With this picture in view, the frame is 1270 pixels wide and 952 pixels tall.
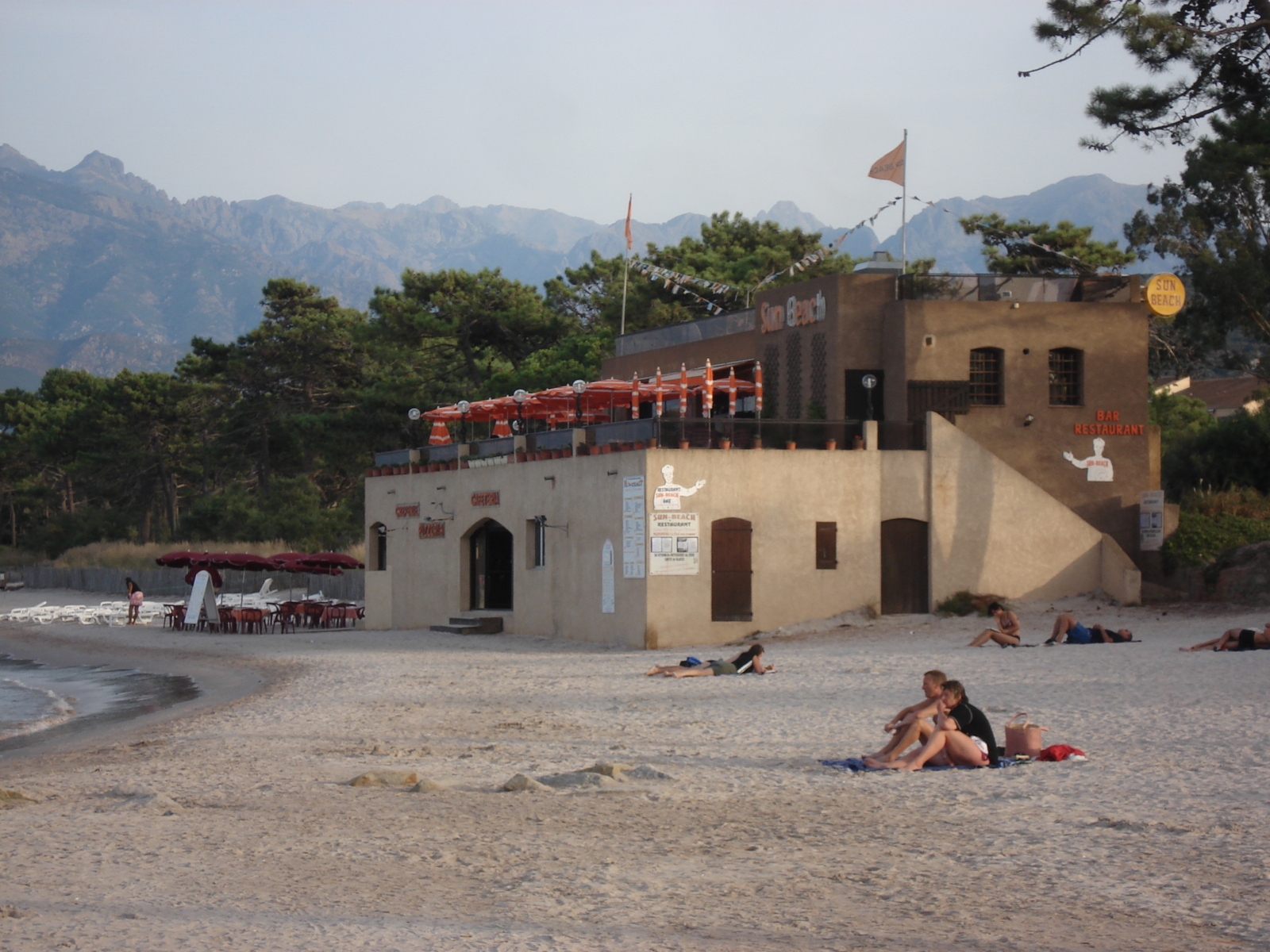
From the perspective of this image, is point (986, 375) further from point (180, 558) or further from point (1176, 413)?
point (180, 558)

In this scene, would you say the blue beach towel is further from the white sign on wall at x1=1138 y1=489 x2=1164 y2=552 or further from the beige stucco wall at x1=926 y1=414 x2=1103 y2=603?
the white sign on wall at x1=1138 y1=489 x2=1164 y2=552

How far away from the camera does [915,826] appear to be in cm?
903

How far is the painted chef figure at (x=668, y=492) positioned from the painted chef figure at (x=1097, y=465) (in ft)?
30.6

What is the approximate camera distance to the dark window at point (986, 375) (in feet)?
91.1

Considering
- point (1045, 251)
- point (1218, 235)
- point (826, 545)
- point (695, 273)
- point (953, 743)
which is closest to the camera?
point (953, 743)

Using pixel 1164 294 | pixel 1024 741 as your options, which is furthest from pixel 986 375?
pixel 1024 741

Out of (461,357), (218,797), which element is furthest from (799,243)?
(218,797)

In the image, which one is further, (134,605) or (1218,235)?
(134,605)

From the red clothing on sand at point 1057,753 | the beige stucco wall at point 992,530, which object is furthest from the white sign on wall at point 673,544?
the red clothing on sand at point 1057,753

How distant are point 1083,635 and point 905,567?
570cm

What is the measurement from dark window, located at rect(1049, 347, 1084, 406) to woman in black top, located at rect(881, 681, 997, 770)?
18.3m

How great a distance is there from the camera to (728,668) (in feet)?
65.1

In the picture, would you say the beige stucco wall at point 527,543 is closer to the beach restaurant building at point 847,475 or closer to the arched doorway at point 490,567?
the beach restaurant building at point 847,475

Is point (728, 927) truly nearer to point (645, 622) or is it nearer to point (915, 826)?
point (915, 826)
